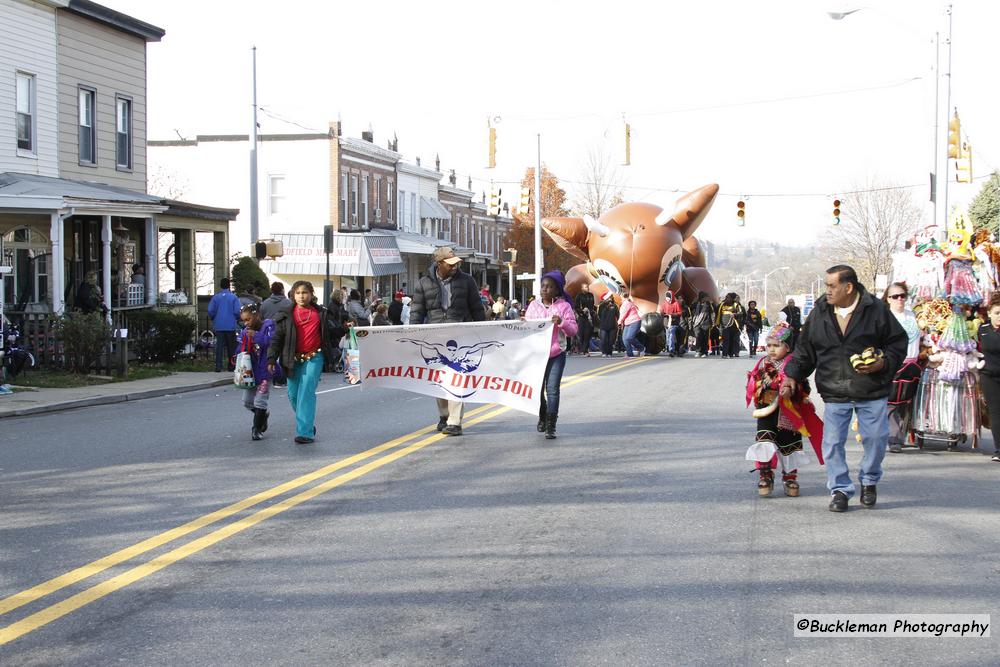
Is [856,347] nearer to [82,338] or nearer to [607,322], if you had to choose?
[82,338]

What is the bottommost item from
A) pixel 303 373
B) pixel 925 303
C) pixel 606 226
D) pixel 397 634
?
pixel 397 634

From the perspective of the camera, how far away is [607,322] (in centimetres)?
3016

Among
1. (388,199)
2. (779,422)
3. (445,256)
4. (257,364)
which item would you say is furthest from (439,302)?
(388,199)

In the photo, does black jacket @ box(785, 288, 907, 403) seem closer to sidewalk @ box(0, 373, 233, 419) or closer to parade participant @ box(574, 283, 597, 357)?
sidewalk @ box(0, 373, 233, 419)

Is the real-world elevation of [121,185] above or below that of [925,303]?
above

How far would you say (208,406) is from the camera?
53.4 feet

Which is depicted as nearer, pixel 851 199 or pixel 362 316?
pixel 362 316

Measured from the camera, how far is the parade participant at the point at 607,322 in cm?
3011

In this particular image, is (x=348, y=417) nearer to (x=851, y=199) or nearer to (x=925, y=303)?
(x=925, y=303)

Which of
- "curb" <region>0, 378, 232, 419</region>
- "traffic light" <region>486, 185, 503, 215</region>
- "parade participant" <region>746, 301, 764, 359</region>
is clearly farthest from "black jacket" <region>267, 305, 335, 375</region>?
"traffic light" <region>486, 185, 503, 215</region>

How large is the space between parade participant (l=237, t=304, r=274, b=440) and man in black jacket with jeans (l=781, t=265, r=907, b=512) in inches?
235

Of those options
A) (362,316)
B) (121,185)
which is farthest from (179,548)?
(121,185)

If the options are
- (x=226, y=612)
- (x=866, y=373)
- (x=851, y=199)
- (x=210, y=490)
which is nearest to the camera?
(x=226, y=612)

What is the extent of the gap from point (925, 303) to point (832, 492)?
175 inches
